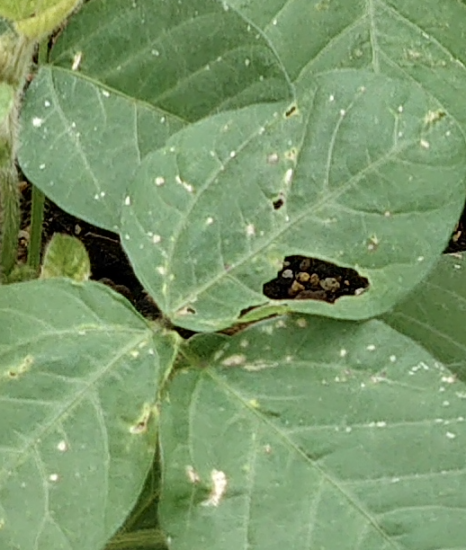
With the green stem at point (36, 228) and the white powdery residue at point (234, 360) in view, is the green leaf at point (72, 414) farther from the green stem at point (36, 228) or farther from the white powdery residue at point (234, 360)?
the green stem at point (36, 228)

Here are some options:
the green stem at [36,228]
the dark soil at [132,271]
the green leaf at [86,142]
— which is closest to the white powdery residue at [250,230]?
the green leaf at [86,142]

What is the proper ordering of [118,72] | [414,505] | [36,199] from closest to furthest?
[414,505], [118,72], [36,199]

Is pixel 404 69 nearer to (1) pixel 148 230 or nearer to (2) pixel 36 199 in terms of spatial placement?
(1) pixel 148 230

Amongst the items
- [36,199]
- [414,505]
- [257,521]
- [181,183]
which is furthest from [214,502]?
[36,199]

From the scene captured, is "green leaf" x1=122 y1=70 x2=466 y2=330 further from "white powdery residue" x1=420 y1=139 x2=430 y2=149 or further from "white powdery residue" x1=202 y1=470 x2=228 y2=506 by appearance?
"white powdery residue" x1=202 y1=470 x2=228 y2=506

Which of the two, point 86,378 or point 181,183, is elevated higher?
point 181,183

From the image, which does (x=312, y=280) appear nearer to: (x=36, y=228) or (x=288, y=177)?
(x=36, y=228)
